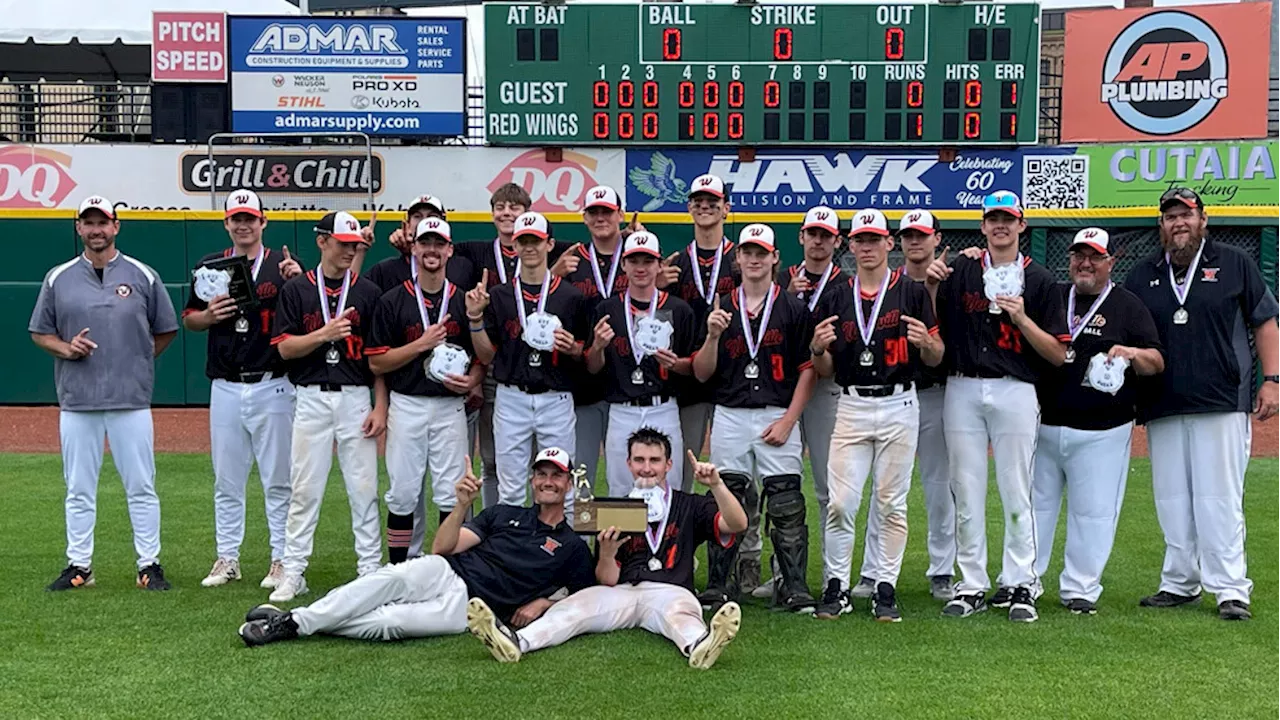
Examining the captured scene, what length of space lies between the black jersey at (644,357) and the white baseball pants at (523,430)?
0.96 ft

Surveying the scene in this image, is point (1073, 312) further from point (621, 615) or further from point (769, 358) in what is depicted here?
point (621, 615)

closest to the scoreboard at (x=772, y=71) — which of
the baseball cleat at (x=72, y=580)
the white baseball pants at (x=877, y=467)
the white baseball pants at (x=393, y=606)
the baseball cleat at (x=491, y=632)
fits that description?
the baseball cleat at (x=72, y=580)

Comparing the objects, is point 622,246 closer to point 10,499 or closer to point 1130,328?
point 1130,328

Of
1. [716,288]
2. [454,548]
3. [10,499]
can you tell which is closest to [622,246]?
[716,288]

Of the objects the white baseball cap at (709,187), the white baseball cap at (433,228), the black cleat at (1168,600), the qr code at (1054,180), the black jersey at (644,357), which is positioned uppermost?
the qr code at (1054,180)

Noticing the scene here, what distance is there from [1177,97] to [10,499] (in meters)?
17.3

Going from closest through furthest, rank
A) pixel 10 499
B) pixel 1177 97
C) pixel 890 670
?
pixel 890 670 → pixel 10 499 → pixel 1177 97

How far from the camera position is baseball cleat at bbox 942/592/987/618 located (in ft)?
21.4

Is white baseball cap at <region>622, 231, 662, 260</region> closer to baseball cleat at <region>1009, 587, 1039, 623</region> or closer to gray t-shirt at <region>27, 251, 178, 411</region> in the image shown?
baseball cleat at <region>1009, 587, 1039, 623</region>

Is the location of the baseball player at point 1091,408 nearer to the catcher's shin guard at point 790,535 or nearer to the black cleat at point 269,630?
the catcher's shin guard at point 790,535

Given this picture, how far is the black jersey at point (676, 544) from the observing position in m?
6.31

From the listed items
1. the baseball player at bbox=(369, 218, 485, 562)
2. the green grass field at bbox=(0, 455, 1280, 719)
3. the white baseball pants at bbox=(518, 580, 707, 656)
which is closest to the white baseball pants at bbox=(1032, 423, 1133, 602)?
the green grass field at bbox=(0, 455, 1280, 719)

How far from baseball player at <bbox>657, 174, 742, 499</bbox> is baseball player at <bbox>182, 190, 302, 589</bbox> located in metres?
2.12

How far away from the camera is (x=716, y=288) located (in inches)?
292
